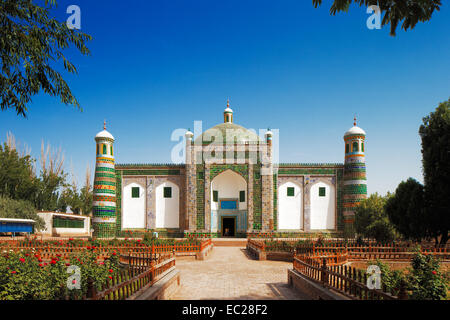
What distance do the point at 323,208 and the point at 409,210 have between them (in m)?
10.3

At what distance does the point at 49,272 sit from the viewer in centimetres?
614

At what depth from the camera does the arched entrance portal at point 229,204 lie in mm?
25438

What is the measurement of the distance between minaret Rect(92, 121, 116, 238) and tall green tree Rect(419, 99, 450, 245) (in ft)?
68.8

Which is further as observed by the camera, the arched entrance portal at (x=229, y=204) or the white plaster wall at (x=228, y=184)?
the white plaster wall at (x=228, y=184)

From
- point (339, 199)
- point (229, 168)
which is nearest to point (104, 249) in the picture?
point (229, 168)

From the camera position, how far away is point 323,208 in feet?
82.5

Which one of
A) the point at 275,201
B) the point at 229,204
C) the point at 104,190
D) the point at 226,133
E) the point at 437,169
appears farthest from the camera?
the point at 226,133

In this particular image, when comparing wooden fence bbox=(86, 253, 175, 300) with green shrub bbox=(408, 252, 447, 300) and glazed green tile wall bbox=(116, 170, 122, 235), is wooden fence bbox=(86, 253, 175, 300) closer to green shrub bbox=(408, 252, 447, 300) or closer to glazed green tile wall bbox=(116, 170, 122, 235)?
green shrub bbox=(408, 252, 447, 300)

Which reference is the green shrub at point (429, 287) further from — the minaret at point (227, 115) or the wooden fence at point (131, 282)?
the minaret at point (227, 115)

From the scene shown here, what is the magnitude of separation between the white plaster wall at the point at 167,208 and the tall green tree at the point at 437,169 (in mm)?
17334

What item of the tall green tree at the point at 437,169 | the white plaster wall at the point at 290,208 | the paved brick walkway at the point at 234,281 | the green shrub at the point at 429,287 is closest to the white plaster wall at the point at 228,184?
the white plaster wall at the point at 290,208

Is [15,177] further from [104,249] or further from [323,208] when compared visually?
[323,208]

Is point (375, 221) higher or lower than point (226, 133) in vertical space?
lower
